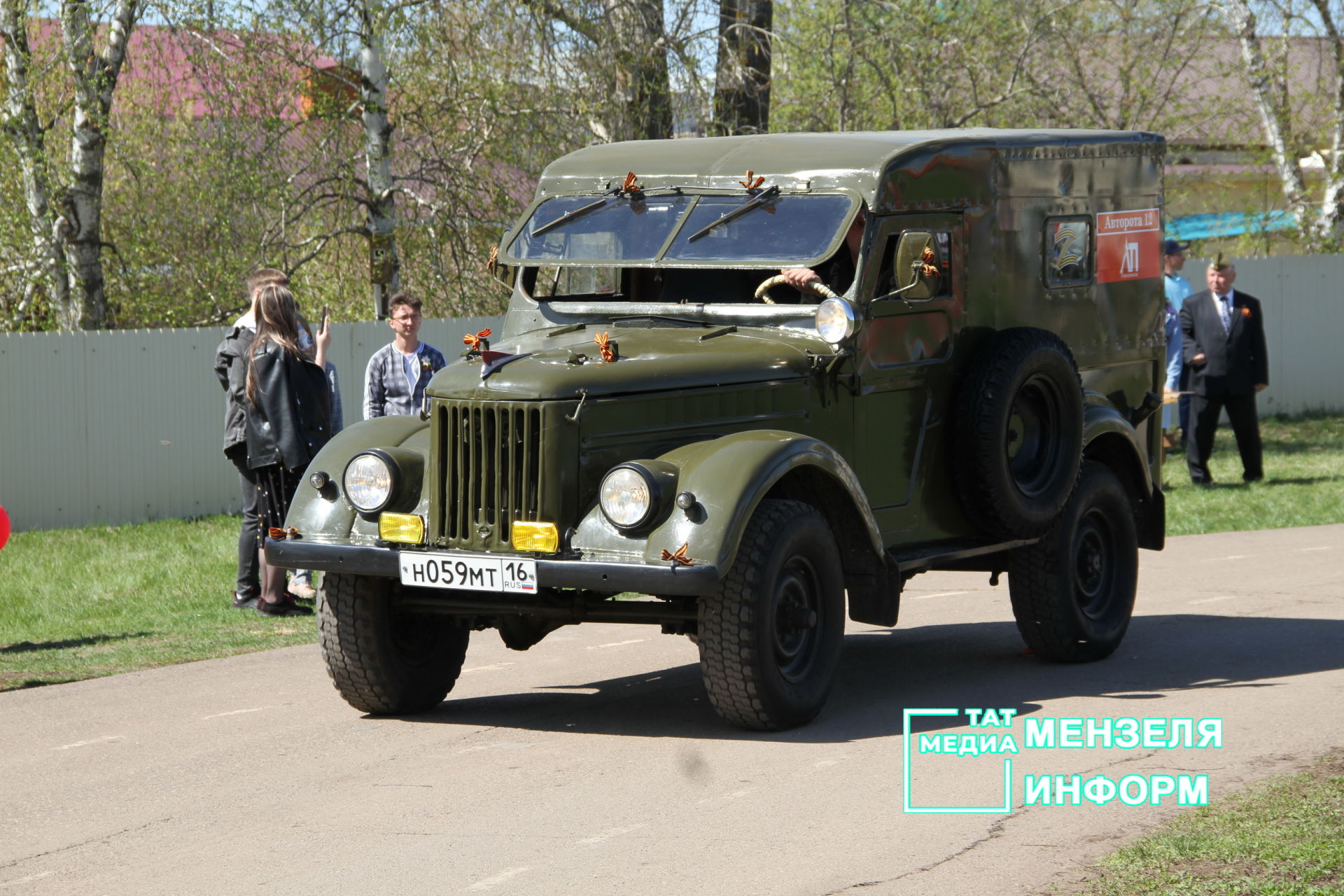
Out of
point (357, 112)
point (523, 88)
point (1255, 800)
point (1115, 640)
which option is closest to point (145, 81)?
point (357, 112)

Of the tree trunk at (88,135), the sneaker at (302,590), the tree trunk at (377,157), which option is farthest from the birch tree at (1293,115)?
the sneaker at (302,590)

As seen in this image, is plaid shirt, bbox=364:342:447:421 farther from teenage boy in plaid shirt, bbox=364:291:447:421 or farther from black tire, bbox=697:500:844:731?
black tire, bbox=697:500:844:731

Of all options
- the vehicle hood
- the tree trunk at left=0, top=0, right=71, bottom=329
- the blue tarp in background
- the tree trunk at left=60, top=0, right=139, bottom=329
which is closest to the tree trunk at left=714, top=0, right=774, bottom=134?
the tree trunk at left=60, top=0, right=139, bottom=329

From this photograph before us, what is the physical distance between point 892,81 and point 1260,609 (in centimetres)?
1204

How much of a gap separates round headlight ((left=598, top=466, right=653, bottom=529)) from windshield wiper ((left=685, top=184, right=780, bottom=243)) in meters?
1.64

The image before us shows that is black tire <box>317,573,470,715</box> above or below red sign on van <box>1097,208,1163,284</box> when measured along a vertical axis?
below

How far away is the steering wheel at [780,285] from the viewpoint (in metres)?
7.50

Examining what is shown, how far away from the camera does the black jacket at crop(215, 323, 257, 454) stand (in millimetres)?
10086

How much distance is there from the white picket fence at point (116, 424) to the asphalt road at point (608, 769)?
665 centimetres

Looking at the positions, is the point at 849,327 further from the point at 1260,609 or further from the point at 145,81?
the point at 145,81

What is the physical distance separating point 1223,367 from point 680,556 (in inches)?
434

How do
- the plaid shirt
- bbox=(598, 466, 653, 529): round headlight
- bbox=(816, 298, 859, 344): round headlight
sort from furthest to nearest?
the plaid shirt, bbox=(816, 298, 859, 344): round headlight, bbox=(598, 466, 653, 529): round headlight

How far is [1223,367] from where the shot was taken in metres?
16.1

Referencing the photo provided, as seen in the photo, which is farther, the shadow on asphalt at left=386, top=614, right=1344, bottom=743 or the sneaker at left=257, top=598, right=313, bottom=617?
the sneaker at left=257, top=598, right=313, bottom=617
